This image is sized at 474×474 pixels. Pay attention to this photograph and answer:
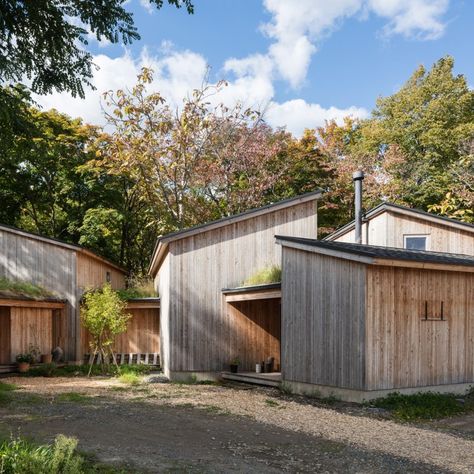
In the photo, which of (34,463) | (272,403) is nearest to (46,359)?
(272,403)

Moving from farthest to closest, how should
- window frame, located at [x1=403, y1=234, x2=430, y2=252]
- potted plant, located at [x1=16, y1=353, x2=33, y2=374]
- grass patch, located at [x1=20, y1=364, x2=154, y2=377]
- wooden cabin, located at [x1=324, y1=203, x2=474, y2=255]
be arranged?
window frame, located at [x1=403, y1=234, x2=430, y2=252] → wooden cabin, located at [x1=324, y1=203, x2=474, y2=255] → potted plant, located at [x1=16, y1=353, x2=33, y2=374] → grass patch, located at [x1=20, y1=364, x2=154, y2=377]

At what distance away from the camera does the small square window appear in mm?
19734

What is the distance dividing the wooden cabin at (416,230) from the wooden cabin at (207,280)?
516cm

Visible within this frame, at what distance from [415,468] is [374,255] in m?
5.22

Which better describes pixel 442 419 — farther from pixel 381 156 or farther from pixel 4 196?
pixel 4 196

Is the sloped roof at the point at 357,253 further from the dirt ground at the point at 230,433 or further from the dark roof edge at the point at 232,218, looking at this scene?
the dirt ground at the point at 230,433

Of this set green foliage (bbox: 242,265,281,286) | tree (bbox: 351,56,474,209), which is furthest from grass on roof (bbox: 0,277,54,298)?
tree (bbox: 351,56,474,209)

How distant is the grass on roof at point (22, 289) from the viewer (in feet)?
62.2

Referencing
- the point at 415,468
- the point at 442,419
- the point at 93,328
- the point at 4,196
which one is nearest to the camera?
the point at 415,468

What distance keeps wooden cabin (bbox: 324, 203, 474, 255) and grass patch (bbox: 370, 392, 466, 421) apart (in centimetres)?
816

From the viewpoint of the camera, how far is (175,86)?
80.9ft

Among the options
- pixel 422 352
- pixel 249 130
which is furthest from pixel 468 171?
pixel 422 352

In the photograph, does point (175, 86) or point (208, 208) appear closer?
point (175, 86)

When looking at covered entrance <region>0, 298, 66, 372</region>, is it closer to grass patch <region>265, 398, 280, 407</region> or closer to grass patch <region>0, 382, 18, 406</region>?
grass patch <region>0, 382, 18, 406</region>
